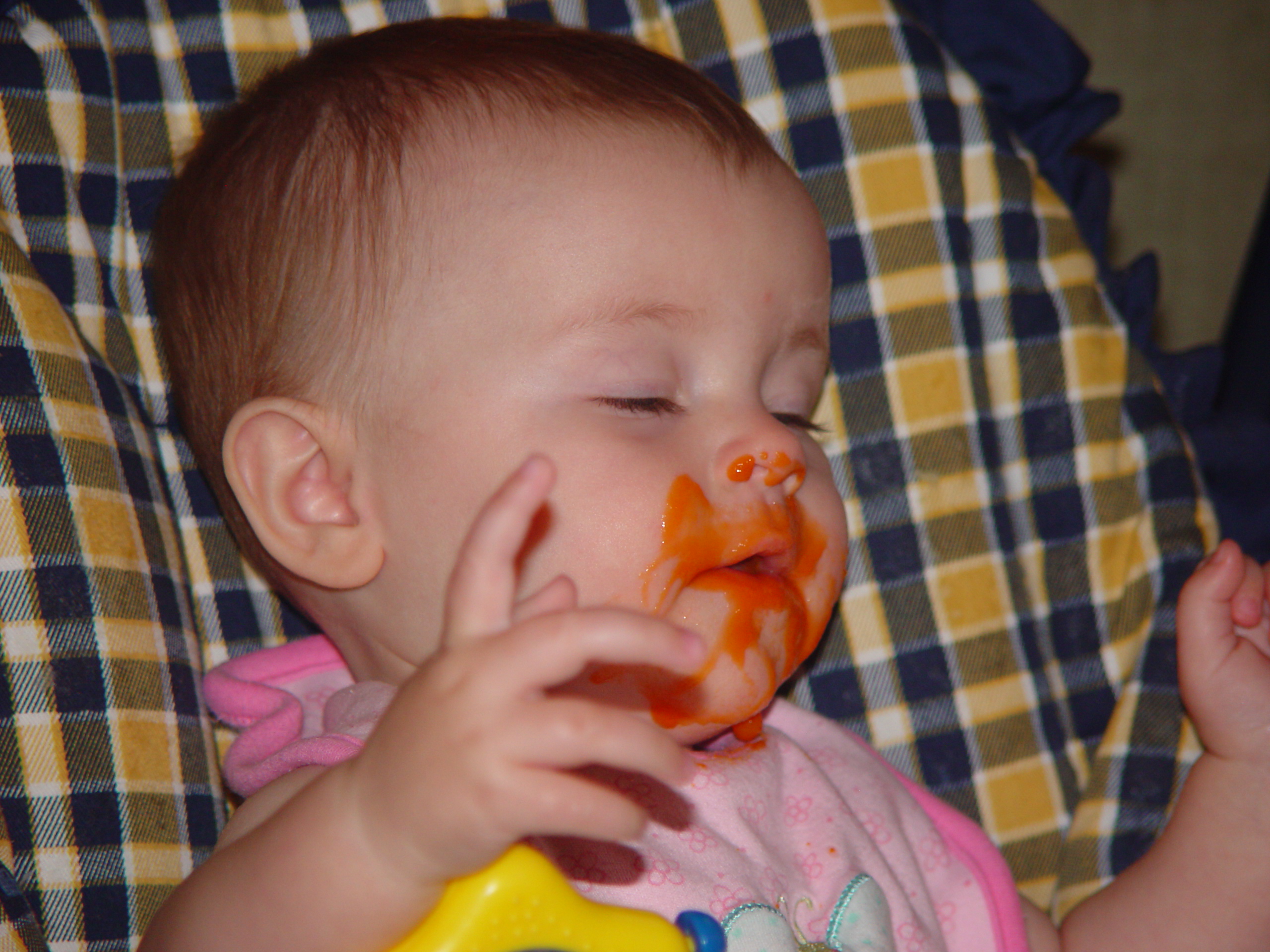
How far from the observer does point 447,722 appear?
714mm

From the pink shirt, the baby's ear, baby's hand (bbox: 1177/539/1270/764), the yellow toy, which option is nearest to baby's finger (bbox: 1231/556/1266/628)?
baby's hand (bbox: 1177/539/1270/764)

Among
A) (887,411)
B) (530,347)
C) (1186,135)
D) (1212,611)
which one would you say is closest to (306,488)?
(530,347)

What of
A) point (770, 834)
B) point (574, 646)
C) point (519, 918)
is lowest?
point (770, 834)

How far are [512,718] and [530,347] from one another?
39 centimetres

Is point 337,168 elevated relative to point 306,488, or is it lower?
elevated

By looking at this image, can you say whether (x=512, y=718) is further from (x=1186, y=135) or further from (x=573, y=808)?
(x=1186, y=135)

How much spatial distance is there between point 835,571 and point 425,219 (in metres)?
0.52

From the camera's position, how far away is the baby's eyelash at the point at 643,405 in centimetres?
100

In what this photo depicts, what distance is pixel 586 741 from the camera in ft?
2.25

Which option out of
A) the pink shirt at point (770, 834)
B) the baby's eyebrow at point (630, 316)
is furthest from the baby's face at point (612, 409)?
the pink shirt at point (770, 834)

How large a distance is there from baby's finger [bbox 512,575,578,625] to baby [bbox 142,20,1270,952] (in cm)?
17

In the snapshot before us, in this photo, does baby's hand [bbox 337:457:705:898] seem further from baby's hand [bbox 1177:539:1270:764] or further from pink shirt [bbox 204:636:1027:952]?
baby's hand [bbox 1177:539:1270:764]

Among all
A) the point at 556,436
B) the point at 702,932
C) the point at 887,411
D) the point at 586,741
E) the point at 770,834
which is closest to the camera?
the point at 586,741

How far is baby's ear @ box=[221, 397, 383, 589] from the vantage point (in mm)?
1051
